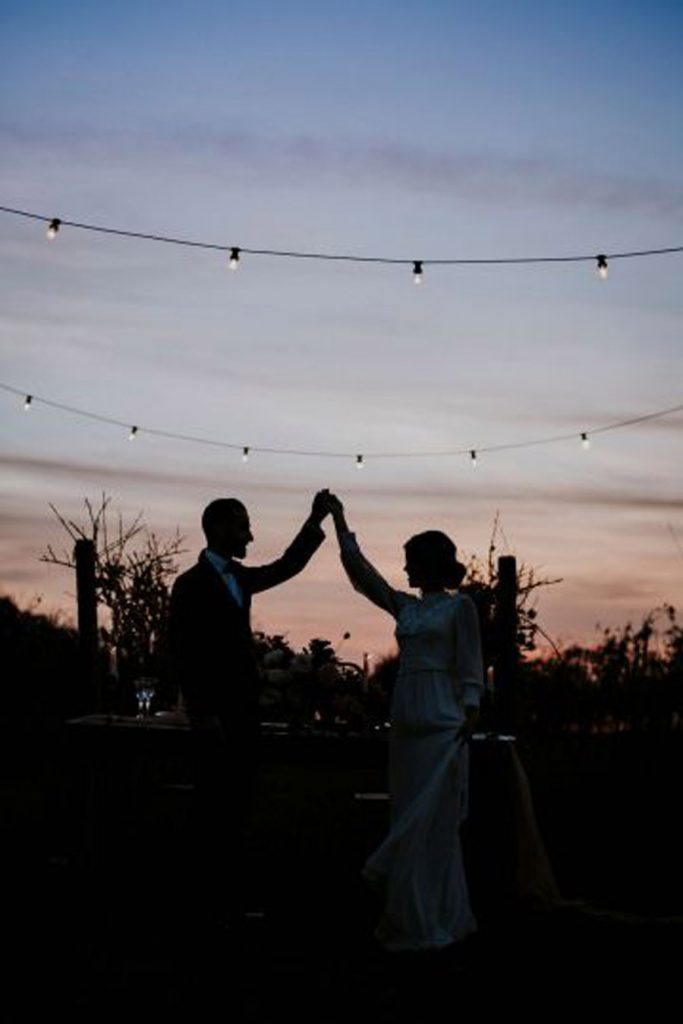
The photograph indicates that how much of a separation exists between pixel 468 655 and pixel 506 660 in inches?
117

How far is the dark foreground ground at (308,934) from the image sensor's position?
595 cm

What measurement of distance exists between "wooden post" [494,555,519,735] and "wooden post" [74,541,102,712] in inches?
105

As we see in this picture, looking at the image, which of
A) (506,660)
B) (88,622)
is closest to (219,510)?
(506,660)

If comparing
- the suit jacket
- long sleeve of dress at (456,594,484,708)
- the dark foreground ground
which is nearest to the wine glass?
the dark foreground ground

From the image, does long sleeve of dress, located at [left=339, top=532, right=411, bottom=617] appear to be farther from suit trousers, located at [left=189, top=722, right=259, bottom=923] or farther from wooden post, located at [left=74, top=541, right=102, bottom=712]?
wooden post, located at [left=74, top=541, right=102, bottom=712]

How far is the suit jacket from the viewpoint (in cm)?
732

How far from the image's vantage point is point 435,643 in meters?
7.10

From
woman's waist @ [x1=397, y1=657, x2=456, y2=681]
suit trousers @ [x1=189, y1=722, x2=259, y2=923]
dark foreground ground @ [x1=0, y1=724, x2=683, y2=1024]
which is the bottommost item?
dark foreground ground @ [x1=0, y1=724, x2=683, y2=1024]

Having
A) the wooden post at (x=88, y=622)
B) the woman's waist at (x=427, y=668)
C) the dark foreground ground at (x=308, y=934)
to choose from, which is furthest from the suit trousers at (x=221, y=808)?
the wooden post at (x=88, y=622)

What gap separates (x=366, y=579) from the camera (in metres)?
7.65

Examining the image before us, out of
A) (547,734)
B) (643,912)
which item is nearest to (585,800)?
(547,734)

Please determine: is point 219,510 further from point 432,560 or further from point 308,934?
point 308,934

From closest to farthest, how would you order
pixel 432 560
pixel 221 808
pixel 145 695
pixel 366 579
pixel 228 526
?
pixel 432 560 → pixel 221 808 → pixel 228 526 → pixel 366 579 → pixel 145 695

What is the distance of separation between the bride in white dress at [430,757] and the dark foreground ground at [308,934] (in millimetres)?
170
